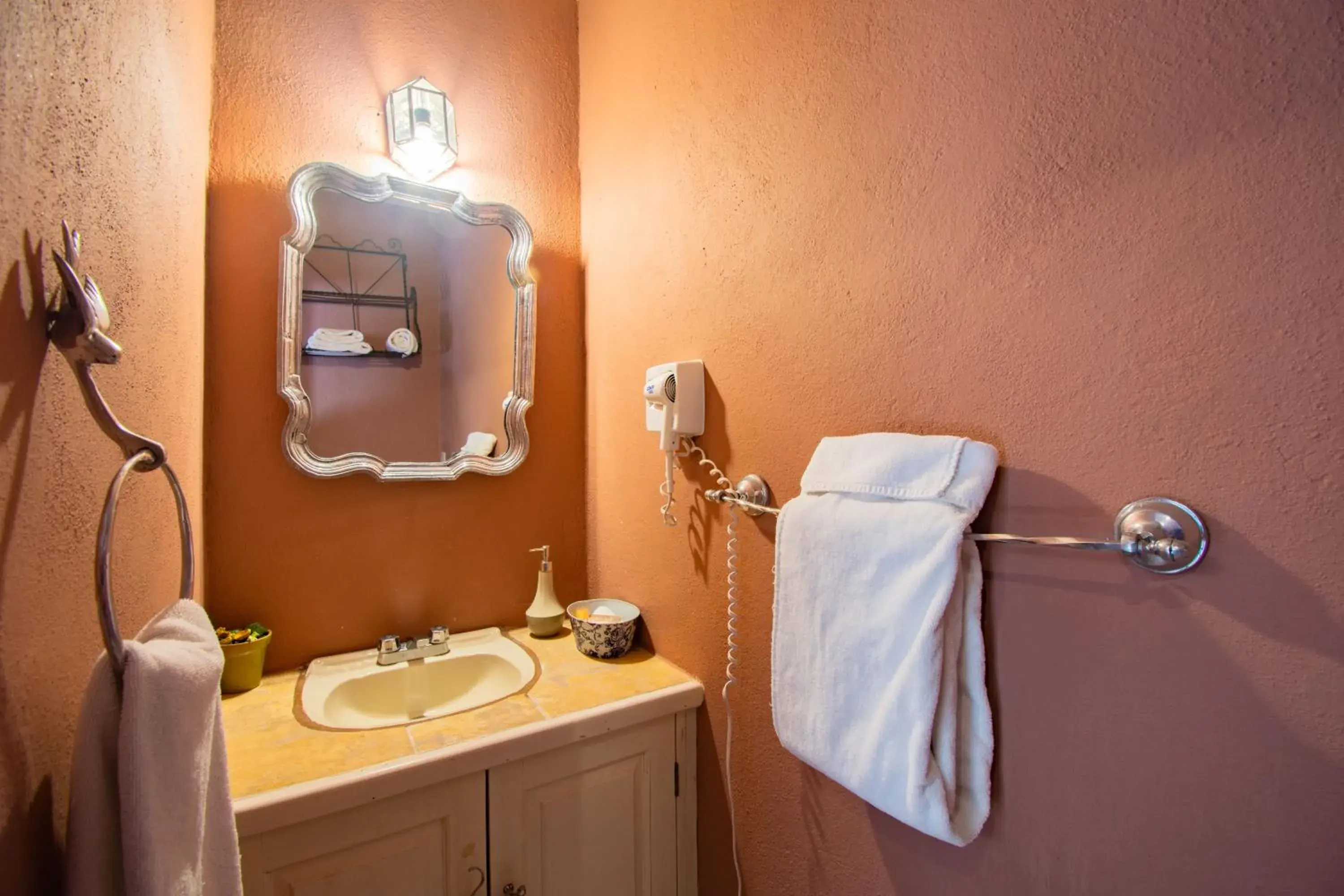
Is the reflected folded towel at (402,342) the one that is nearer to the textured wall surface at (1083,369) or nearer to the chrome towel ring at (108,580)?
the textured wall surface at (1083,369)

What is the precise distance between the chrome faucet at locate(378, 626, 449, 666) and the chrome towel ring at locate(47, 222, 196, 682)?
33.8 inches

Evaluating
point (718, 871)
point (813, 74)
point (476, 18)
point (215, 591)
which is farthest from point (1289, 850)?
point (476, 18)

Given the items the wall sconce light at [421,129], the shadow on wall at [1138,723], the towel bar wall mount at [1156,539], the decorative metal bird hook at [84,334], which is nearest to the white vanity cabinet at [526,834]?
the shadow on wall at [1138,723]

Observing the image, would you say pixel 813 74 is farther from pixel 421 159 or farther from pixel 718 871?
pixel 718 871

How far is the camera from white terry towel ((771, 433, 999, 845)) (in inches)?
24.4

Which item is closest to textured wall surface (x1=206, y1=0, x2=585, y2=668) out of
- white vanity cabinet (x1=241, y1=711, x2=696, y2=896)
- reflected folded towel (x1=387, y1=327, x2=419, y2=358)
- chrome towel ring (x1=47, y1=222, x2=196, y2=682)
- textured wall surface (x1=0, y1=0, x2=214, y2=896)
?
reflected folded towel (x1=387, y1=327, x2=419, y2=358)

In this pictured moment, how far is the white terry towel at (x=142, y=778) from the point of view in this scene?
37 centimetres

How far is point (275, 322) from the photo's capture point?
121 centimetres

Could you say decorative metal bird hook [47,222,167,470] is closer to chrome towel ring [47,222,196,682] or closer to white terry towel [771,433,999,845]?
chrome towel ring [47,222,196,682]

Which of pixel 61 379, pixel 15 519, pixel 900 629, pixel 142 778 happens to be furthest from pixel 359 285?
pixel 900 629

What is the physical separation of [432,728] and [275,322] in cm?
93

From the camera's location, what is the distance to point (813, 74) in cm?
88

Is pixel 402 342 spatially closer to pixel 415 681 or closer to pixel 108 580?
pixel 415 681

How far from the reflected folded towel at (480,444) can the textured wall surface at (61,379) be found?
0.66m
